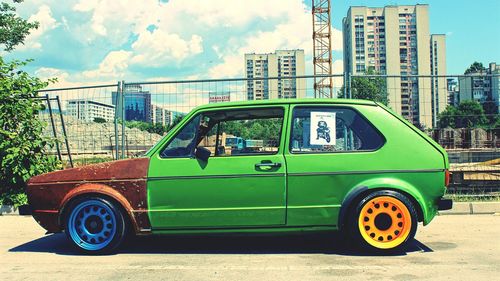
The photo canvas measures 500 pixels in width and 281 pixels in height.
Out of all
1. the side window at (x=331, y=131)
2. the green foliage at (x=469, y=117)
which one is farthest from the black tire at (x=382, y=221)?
the green foliage at (x=469, y=117)

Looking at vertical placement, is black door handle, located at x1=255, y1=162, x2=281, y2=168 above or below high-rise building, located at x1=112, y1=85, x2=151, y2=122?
below

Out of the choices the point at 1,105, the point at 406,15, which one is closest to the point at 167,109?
the point at 1,105

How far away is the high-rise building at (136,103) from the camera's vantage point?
8.84 meters

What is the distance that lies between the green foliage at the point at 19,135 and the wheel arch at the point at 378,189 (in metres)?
6.21

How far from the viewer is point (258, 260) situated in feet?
15.4

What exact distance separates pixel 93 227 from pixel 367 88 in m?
6.27

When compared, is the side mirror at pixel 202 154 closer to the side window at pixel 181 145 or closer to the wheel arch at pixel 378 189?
the side window at pixel 181 145

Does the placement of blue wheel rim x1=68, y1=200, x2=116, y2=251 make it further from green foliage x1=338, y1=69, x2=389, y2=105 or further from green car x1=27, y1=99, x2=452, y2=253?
green foliage x1=338, y1=69, x2=389, y2=105

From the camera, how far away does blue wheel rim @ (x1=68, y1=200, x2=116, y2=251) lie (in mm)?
5004

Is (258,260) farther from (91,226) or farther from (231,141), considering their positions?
(91,226)

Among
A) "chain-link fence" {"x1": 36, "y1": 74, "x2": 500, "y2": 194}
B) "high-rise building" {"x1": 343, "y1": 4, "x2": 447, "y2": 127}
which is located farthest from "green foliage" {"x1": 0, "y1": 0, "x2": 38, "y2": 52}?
"high-rise building" {"x1": 343, "y1": 4, "x2": 447, "y2": 127}

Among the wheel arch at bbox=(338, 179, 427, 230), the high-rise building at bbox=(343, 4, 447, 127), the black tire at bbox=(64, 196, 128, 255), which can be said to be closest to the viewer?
the wheel arch at bbox=(338, 179, 427, 230)

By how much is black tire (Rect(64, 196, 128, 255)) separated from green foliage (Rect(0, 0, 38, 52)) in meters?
26.2

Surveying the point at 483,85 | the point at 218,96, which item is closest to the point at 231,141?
the point at 218,96
